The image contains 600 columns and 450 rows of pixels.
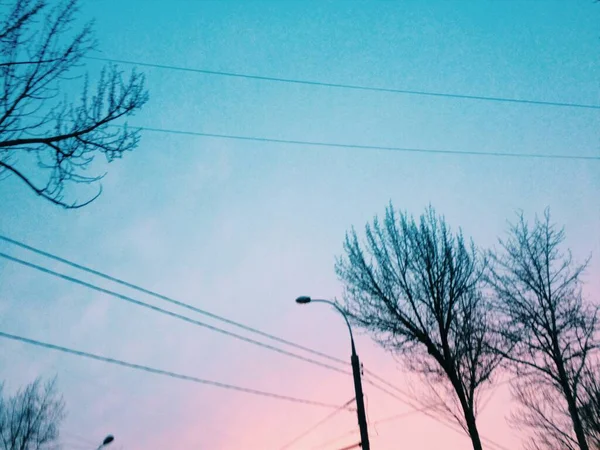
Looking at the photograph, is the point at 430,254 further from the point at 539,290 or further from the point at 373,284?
the point at 539,290

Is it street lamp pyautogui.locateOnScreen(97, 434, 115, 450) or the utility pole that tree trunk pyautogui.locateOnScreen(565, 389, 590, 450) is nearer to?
the utility pole

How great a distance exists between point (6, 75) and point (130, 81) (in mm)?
1498

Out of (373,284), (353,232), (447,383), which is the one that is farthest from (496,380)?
(353,232)

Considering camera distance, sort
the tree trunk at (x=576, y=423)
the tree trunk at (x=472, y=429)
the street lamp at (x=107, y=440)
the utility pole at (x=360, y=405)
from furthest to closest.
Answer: the street lamp at (x=107, y=440) < the tree trunk at (x=576, y=423) < the tree trunk at (x=472, y=429) < the utility pole at (x=360, y=405)

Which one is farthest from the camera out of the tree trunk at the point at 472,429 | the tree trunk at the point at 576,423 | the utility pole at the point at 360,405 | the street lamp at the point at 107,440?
the street lamp at the point at 107,440

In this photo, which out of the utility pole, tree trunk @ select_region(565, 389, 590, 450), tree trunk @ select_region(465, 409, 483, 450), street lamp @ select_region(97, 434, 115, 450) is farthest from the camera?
street lamp @ select_region(97, 434, 115, 450)

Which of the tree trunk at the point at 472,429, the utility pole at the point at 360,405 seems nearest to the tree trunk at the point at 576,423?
the tree trunk at the point at 472,429

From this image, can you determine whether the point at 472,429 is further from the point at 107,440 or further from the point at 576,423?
the point at 107,440

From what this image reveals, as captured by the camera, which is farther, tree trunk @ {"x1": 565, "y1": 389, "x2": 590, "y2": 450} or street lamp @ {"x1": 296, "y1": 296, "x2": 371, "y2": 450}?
tree trunk @ {"x1": 565, "y1": 389, "x2": 590, "y2": 450}

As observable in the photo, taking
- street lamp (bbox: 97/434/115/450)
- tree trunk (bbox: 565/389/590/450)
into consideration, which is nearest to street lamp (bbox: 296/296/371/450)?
tree trunk (bbox: 565/389/590/450)

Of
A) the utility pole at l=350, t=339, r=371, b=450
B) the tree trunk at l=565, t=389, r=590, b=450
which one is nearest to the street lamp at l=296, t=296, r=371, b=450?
the utility pole at l=350, t=339, r=371, b=450

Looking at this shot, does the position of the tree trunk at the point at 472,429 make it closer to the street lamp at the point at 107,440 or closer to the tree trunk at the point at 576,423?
the tree trunk at the point at 576,423

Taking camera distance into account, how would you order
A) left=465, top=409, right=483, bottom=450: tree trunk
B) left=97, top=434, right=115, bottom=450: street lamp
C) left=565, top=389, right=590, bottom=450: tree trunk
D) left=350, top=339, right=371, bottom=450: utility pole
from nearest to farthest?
left=350, top=339, right=371, bottom=450: utility pole → left=465, top=409, right=483, bottom=450: tree trunk → left=565, top=389, right=590, bottom=450: tree trunk → left=97, top=434, right=115, bottom=450: street lamp

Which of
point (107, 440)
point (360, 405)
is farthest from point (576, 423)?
point (107, 440)
